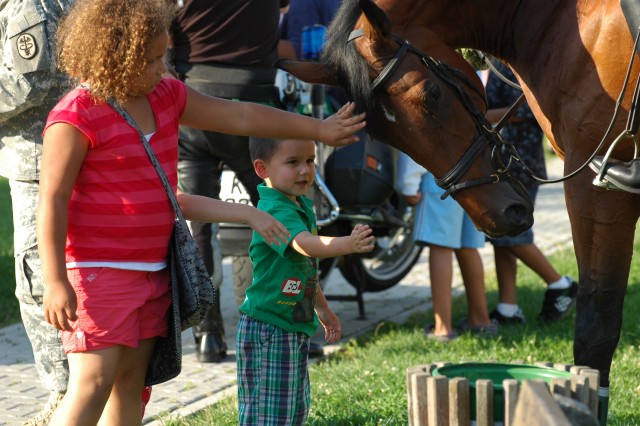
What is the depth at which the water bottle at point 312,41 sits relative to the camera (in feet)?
19.9

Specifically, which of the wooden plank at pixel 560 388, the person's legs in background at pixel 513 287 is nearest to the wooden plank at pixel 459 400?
the wooden plank at pixel 560 388

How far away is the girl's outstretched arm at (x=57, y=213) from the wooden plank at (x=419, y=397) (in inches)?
41.0

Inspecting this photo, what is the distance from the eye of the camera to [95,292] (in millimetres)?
3139

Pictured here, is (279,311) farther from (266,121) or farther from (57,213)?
(57,213)

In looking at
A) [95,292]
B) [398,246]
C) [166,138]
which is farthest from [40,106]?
[398,246]

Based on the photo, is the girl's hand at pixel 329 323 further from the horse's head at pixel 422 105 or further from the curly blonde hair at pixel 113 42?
the curly blonde hair at pixel 113 42

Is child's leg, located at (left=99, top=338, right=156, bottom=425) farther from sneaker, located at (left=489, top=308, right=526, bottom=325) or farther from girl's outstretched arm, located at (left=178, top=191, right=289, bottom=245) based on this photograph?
sneaker, located at (left=489, top=308, right=526, bottom=325)

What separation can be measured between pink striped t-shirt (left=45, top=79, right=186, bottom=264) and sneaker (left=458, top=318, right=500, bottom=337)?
12.1 feet

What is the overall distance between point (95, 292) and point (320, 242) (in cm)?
78

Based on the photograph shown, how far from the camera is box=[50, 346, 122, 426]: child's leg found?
3100mm

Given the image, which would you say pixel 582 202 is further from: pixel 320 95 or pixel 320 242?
pixel 320 95

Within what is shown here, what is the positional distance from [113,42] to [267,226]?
78cm

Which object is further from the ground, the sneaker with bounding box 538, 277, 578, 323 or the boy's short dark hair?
the boy's short dark hair

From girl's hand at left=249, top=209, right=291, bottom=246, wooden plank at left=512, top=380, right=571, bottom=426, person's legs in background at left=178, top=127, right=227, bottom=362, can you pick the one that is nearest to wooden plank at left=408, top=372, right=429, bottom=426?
wooden plank at left=512, top=380, right=571, bottom=426
